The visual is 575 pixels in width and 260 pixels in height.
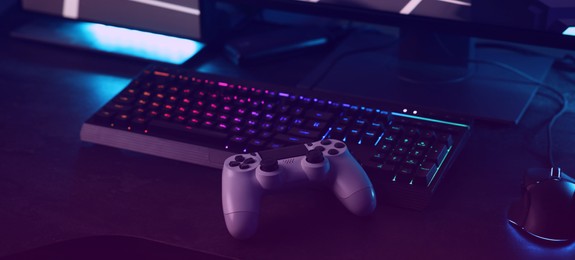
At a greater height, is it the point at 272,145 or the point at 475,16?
the point at 475,16

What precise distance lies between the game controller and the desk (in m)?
0.02

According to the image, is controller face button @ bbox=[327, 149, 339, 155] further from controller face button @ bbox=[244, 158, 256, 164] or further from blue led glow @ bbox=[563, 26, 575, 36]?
blue led glow @ bbox=[563, 26, 575, 36]

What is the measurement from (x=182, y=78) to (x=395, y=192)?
14.4 inches

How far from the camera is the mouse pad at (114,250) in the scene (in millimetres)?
771

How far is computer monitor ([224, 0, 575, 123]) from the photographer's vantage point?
982mm

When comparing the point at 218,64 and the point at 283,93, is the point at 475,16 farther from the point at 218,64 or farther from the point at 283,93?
the point at 218,64

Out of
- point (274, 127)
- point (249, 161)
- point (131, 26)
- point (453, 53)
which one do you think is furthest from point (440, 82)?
point (131, 26)

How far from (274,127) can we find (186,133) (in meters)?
→ 0.11

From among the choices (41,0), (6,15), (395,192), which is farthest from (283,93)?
(6,15)

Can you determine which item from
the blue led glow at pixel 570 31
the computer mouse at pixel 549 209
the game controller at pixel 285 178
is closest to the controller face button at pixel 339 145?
the game controller at pixel 285 178

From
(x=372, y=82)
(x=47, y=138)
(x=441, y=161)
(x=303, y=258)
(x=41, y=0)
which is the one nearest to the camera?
(x=303, y=258)

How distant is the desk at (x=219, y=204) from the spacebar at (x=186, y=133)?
0.11 feet

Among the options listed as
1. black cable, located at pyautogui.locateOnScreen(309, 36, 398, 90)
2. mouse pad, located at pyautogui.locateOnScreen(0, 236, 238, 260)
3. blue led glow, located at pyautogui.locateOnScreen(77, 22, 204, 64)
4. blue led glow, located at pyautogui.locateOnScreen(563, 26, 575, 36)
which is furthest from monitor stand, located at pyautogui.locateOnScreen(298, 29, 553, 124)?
mouse pad, located at pyautogui.locateOnScreen(0, 236, 238, 260)

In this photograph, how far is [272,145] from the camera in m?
0.89
